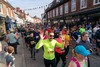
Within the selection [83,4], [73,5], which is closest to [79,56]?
[83,4]

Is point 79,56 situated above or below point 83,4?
below

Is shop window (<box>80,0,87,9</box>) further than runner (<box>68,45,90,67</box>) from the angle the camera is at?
Yes

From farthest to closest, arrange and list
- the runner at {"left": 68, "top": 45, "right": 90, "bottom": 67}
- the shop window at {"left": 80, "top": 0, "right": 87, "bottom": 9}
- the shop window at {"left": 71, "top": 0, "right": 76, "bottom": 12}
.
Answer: the shop window at {"left": 71, "top": 0, "right": 76, "bottom": 12}
the shop window at {"left": 80, "top": 0, "right": 87, "bottom": 9}
the runner at {"left": 68, "top": 45, "right": 90, "bottom": 67}

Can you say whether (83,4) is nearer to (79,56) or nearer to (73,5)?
(73,5)

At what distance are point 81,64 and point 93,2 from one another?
56.2ft

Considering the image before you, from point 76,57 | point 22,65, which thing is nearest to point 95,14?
point 22,65

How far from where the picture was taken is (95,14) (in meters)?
18.3

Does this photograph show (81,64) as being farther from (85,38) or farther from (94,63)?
(94,63)

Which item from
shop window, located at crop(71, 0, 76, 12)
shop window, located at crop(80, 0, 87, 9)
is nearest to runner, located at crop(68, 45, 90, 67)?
shop window, located at crop(80, 0, 87, 9)

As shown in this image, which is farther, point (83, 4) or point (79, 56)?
point (83, 4)

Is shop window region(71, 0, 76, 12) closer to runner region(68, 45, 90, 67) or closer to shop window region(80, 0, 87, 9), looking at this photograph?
shop window region(80, 0, 87, 9)

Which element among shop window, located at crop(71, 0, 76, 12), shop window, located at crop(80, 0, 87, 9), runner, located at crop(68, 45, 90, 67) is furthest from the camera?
shop window, located at crop(71, 0, 76, 12)

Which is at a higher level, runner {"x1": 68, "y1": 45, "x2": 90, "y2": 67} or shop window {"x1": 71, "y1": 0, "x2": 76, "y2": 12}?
shop window {"x1": 71, "y1": 0, "x2": 76, "y2": 12}

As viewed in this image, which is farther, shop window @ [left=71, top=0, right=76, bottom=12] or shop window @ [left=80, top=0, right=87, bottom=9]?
shop window @ [left=71, top=0, right=76, bottom=12]
